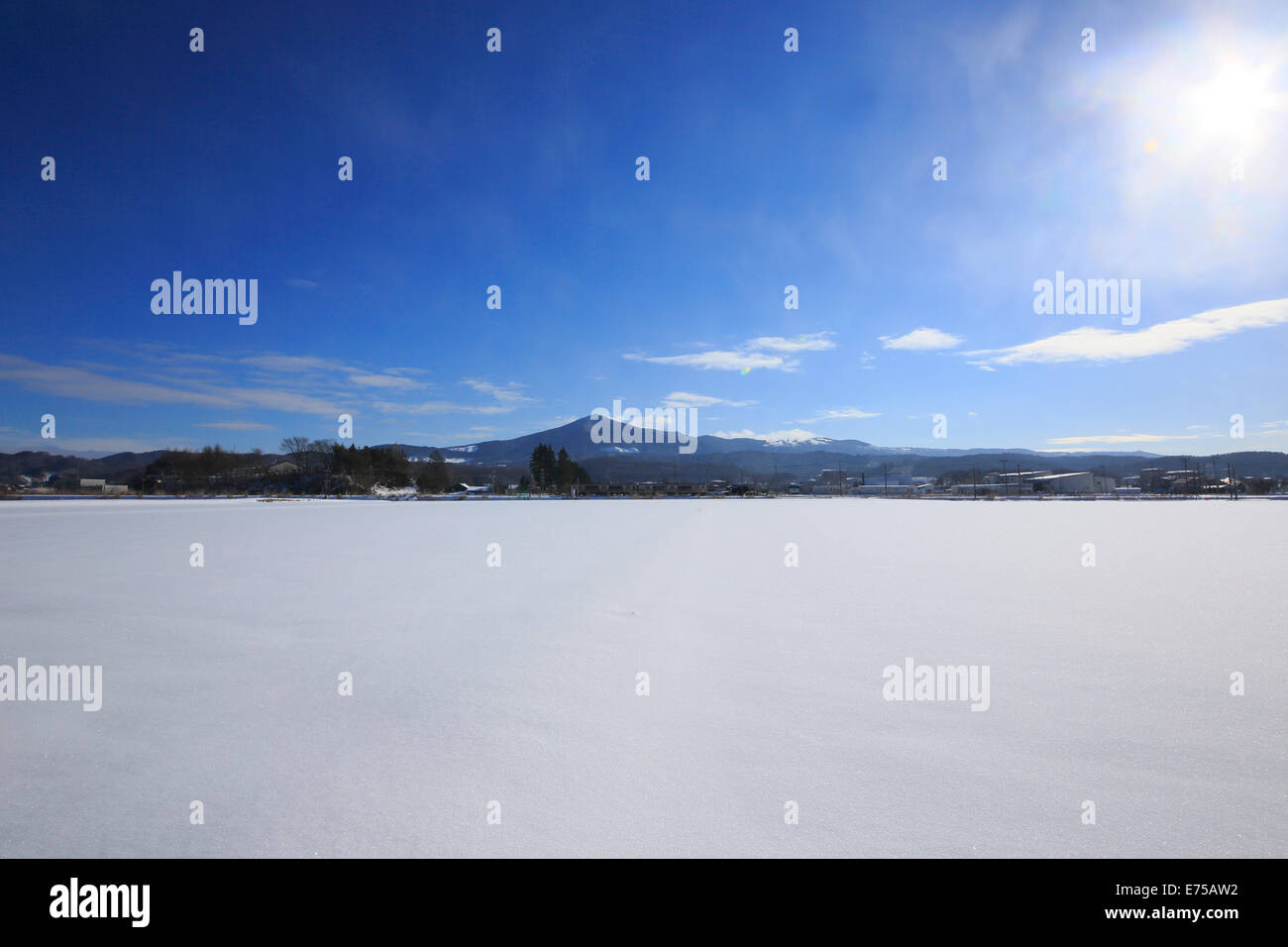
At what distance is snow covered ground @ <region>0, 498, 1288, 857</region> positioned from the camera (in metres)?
2.53

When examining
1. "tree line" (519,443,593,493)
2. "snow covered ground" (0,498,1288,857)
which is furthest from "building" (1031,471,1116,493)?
"snow covered ground" (0,498,1288,857)

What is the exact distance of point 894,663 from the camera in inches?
182

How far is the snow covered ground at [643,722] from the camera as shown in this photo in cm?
253

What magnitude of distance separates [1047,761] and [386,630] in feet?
16.1

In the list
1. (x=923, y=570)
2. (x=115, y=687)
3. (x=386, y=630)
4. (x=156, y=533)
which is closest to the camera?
(x=115, y=687)

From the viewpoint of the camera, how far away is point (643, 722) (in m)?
3.58

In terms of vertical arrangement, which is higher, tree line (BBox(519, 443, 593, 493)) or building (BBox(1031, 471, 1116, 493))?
tree line (BBox(519, 443, 593, 493))

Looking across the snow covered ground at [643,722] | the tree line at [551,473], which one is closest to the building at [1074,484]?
the tree line at [551,473]

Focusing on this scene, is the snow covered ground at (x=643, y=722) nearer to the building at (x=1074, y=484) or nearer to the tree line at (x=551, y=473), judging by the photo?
the tree line at (x=551, y=473)

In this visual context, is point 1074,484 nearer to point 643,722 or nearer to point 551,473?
point 551,473

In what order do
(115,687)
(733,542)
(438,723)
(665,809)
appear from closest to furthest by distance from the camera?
(665,809)
(438,723)
(115,687)
(733,542)

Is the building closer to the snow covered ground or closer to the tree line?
the tree line
